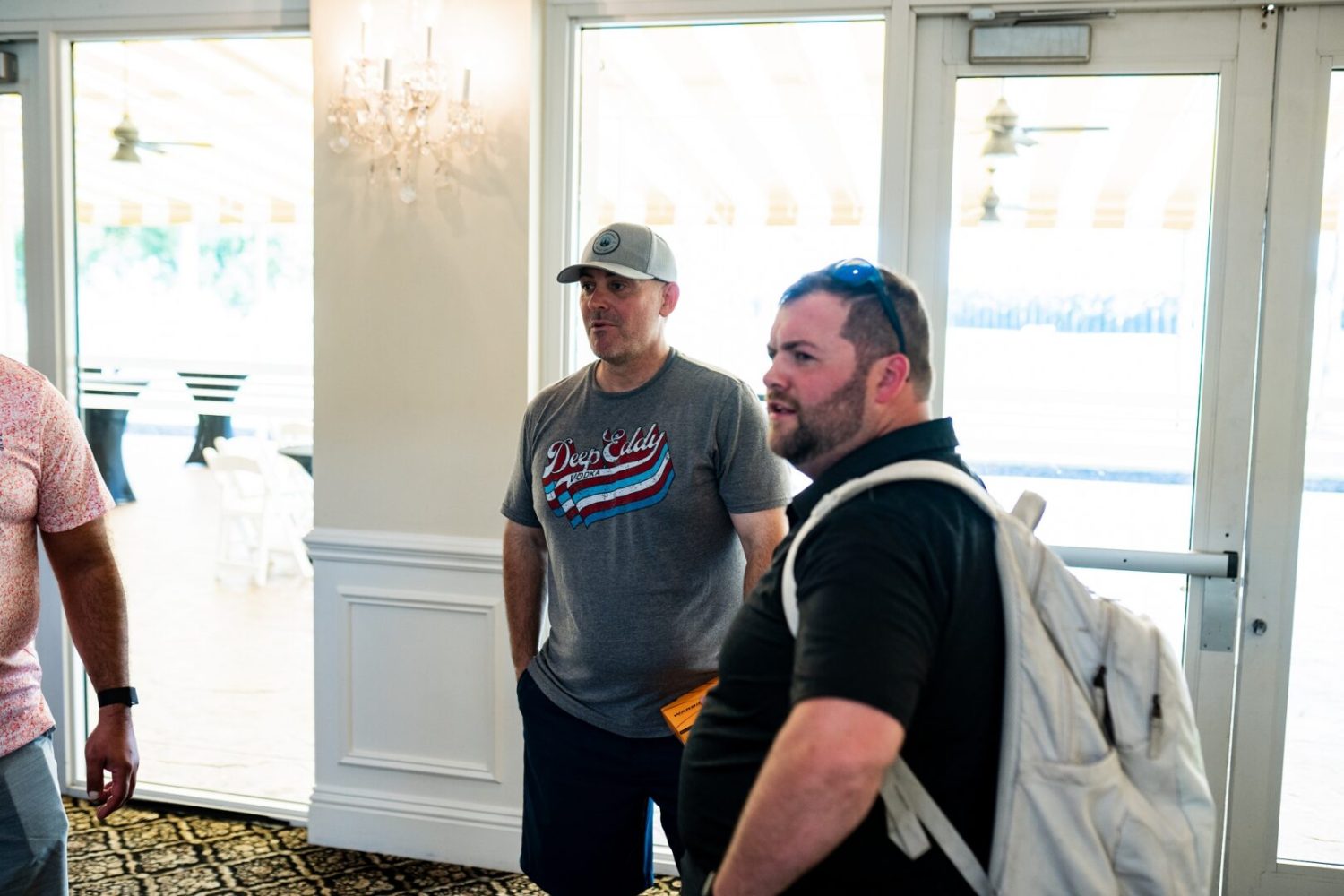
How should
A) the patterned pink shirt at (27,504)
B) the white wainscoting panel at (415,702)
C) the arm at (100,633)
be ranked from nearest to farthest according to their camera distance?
the patterned pink shirt at (27,504), the arm at (100,633), the white wainscoting panel at (415,702)

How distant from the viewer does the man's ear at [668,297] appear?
2.24 metres

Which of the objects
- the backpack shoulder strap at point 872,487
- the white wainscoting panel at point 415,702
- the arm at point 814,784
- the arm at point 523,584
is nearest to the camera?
the arm at point 814,784

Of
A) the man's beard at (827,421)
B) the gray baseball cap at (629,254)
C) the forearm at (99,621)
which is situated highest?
the gray baseball cap at (629,254)

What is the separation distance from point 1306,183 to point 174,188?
2.98 meters

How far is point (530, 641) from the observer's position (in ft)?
7.84

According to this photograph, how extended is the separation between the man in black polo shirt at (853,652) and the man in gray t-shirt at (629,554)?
68 cm

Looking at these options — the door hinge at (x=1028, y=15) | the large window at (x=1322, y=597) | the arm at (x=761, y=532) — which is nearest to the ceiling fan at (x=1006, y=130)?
the door hinge at (x=1028, y=15)

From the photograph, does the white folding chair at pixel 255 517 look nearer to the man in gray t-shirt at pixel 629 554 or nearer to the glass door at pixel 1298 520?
the man in gray t-shirt at pixel 629 554

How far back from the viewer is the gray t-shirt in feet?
6.91

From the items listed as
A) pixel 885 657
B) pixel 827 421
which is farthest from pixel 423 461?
pixel 885 657

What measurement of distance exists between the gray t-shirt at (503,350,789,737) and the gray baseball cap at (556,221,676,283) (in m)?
0.19

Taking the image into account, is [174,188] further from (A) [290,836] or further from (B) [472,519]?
(A) [290,836]

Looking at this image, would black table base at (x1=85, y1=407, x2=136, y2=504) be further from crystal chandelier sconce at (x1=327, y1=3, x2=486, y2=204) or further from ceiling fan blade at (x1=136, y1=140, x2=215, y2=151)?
crystal chandelier sconce at (x1=327, y1=3, x2=486, y2=204)

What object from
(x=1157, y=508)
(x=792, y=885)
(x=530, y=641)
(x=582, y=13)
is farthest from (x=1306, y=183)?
(x=792, y=885)
